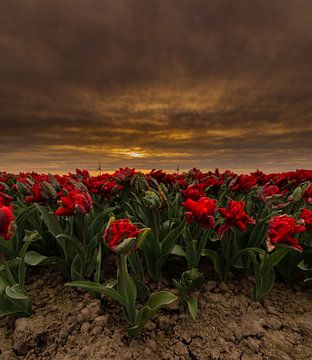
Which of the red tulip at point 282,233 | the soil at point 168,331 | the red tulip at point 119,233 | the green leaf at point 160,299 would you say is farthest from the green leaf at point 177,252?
the red tulip at point 119,233

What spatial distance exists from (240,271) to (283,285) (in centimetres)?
48

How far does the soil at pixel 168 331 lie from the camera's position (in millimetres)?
1931

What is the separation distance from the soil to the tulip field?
0.11 metres

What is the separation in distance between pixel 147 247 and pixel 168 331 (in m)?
0.79

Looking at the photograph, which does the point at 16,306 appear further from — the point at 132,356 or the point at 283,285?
the point at 283,285

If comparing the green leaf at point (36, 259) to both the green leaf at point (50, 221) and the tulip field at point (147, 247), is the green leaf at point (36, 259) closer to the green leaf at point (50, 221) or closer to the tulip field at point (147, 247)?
the tulip field at point (147, 247)

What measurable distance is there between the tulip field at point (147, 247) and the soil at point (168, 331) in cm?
11

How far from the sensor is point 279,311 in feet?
7.93

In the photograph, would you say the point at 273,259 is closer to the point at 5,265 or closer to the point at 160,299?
the point at 160,299

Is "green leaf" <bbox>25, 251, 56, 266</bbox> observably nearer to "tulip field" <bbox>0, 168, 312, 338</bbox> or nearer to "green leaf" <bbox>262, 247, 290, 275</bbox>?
"tulip field" <bbox>0, 168, 312, 338</bbox>

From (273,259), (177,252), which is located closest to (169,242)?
(177,252)

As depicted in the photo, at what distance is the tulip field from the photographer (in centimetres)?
193

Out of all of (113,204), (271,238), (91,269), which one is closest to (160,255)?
(91,269)

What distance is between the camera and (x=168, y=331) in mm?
2117
